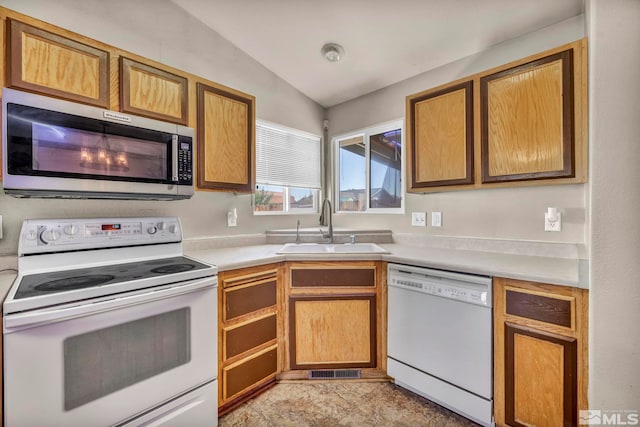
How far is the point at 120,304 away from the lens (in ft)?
3.87

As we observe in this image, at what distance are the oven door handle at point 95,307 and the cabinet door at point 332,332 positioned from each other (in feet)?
2.47

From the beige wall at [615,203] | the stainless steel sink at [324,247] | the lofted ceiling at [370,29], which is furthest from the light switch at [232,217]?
the beige wall at [615,203]

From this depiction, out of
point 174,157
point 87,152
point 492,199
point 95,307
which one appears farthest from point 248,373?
point 492,199

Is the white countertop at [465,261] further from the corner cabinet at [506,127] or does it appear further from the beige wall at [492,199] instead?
the corner cabinet at [506,127]

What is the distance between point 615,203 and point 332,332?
1.61 meters

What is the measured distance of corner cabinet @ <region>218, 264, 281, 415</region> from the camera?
1646 millimetres

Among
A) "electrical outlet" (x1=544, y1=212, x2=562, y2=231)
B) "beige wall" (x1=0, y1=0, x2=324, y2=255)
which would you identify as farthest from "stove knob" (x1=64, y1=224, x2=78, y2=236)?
"electrical outlet" (x1=544, y1=212, x2=562, y2=231)

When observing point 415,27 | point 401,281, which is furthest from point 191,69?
point 401,281

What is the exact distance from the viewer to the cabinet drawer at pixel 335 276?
194cm

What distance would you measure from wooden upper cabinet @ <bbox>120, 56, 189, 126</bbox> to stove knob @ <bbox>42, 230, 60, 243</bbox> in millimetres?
737

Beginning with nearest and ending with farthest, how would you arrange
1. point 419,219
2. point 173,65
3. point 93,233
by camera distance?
point 93,233 → point 173,65 → point 419,219

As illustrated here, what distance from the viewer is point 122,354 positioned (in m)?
1.21

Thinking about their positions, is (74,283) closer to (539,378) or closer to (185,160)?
(185,160)

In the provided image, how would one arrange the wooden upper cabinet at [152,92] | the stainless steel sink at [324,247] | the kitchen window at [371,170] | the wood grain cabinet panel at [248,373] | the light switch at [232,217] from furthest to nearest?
the kitchen window at [371,170], the light switch at [232,217], the stainless steel sink at [324,247], the wood grain cabinet panel at [248,373], the wooden upper cabinet at [152,92]
